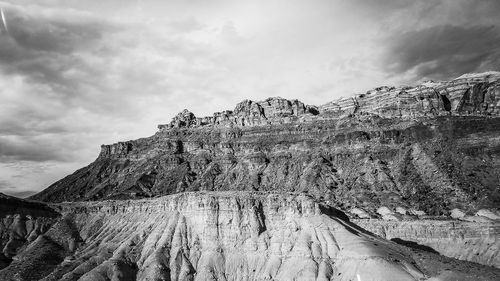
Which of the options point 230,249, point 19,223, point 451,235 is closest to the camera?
point 230,249

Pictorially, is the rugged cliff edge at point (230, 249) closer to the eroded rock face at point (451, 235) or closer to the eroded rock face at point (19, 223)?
the eroded rock face at point (19, 223)

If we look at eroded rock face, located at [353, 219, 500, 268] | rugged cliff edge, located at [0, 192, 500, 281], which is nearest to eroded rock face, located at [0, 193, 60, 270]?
rugged cliff edge, located at [0, 192, 500, 281]

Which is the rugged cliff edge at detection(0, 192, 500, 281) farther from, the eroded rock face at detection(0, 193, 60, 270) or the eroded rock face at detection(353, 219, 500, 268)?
the eroded rock face at detection(353, 219, 500, 268)

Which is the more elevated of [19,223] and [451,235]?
[19,223]

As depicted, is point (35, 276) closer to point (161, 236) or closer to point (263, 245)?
point (161, 236)

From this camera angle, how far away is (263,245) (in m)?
113

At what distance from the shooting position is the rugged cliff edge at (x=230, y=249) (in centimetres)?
9588

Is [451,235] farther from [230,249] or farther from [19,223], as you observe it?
[19,223]

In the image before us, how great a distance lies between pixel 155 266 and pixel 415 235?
81.3 metres

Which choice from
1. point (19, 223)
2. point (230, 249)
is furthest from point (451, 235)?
point (19, 223)

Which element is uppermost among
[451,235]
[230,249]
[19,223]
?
[19,223]

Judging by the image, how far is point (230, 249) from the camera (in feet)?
379

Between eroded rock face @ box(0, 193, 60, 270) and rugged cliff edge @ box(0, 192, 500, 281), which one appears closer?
rugged cliff edge @ box(0, 192, 500, 281)

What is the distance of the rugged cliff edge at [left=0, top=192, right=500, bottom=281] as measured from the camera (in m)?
95.9
